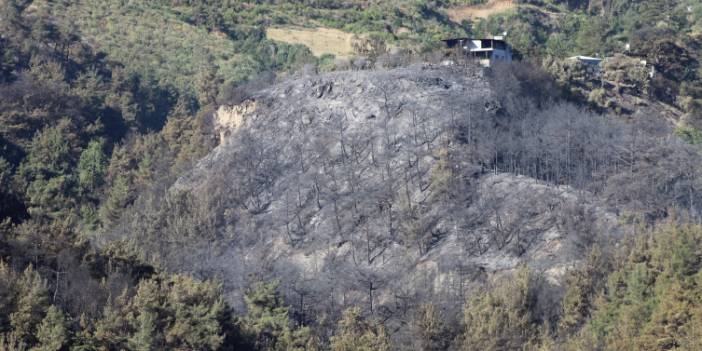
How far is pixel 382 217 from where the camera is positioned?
5156cm

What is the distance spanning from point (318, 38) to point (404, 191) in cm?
3076

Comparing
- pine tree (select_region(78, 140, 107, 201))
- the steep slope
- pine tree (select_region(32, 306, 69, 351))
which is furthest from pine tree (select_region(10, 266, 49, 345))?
pine tree (select_region(78, 140, 107, 201))

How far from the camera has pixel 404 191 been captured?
52.4 metres

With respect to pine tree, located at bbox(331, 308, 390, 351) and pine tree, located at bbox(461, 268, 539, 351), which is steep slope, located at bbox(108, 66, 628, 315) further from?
pine tree, located at bbox(331, 308, 390, 351)

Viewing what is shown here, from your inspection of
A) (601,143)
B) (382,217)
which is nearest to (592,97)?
(601,143)

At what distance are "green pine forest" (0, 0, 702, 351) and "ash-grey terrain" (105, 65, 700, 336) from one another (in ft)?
6.12

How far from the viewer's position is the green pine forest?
40062 mm

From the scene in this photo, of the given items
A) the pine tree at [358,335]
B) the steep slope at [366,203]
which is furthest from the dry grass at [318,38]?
the pine tree at [358,335]

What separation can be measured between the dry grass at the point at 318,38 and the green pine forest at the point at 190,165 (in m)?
1.19

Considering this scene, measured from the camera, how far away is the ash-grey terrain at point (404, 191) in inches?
1871

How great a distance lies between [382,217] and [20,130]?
897 inches

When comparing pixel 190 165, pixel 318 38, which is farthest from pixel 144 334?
pixel 318 38

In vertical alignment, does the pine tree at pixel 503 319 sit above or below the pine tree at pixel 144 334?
below

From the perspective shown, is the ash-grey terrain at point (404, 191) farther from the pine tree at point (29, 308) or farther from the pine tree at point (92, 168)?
the pine tree at point (29, 308)
